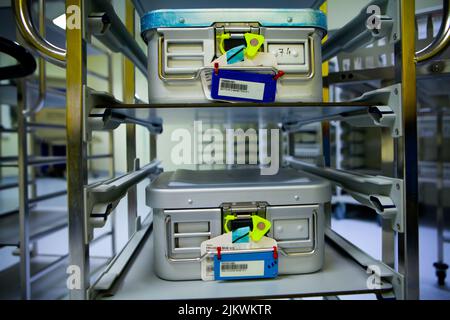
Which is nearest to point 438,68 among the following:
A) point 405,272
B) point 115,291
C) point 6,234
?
point 405,272

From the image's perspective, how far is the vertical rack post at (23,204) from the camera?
1.36 metres

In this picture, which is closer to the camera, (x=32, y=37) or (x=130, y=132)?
(x=32, y=37)

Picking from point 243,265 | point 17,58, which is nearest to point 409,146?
point 243,265

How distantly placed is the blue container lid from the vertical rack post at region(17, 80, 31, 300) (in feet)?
3.54

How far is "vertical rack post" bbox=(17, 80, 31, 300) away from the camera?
1.36 meters

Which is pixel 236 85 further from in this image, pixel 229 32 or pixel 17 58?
pixel 17 58

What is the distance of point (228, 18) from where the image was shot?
67 centimetres

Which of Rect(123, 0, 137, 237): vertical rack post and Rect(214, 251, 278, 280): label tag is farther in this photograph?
Rect(123, 0, 137, 237): vertical rack post

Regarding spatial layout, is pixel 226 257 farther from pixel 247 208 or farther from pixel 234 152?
pixel 234 152

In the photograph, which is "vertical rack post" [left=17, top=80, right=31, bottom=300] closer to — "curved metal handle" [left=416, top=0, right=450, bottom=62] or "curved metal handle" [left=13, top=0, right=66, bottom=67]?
"curved metal handle" [left=13, top=0, right=66, bottom=67]

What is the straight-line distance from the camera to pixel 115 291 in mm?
646

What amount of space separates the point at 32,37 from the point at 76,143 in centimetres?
24

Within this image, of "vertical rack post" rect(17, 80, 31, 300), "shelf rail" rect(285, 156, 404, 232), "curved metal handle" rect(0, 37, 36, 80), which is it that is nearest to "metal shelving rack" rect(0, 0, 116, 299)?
"vertical rack post" rect(17, 80, 31, 300)

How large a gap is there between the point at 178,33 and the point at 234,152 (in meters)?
1.07
